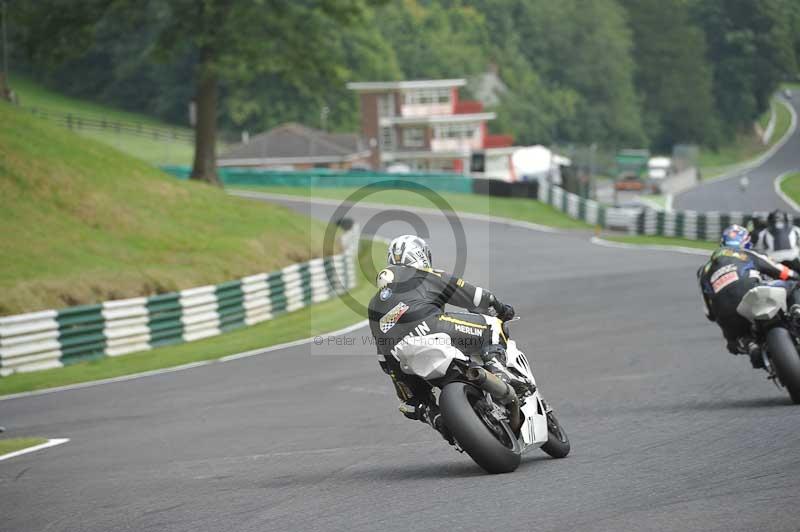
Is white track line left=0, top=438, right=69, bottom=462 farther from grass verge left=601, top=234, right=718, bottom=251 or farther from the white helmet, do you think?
grass verge left=601, top=234, right=718, bottom=251

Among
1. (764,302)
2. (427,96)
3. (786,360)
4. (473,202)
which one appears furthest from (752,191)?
(786,360)

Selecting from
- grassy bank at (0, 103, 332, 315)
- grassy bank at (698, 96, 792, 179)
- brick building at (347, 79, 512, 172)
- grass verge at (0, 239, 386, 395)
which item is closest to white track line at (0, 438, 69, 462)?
grass verge at (0, 239, 386, 395)

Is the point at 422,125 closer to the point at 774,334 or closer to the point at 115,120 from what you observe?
the point at 115,120

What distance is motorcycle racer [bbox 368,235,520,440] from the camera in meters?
8.58

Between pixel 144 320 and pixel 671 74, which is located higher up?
pixel 671 74

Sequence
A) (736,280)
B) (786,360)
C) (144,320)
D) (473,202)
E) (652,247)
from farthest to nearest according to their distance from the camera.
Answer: (473,202), (652,247), (144,320), (736,280), (786,360)

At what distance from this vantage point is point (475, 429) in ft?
26.5

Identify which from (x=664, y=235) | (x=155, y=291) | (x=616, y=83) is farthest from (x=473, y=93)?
(x=155, y=291)

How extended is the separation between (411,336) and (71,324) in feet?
38.5

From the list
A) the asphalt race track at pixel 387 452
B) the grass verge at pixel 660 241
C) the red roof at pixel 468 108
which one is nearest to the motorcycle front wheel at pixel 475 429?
the asphalt race track at pixel 387 452

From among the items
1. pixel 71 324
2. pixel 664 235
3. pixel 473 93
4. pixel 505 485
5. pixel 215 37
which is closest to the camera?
pixel 505 485

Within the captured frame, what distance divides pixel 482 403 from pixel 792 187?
205 feet

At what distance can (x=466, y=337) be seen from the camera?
28.4 feet

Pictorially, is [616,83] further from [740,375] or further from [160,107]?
[740,375]
